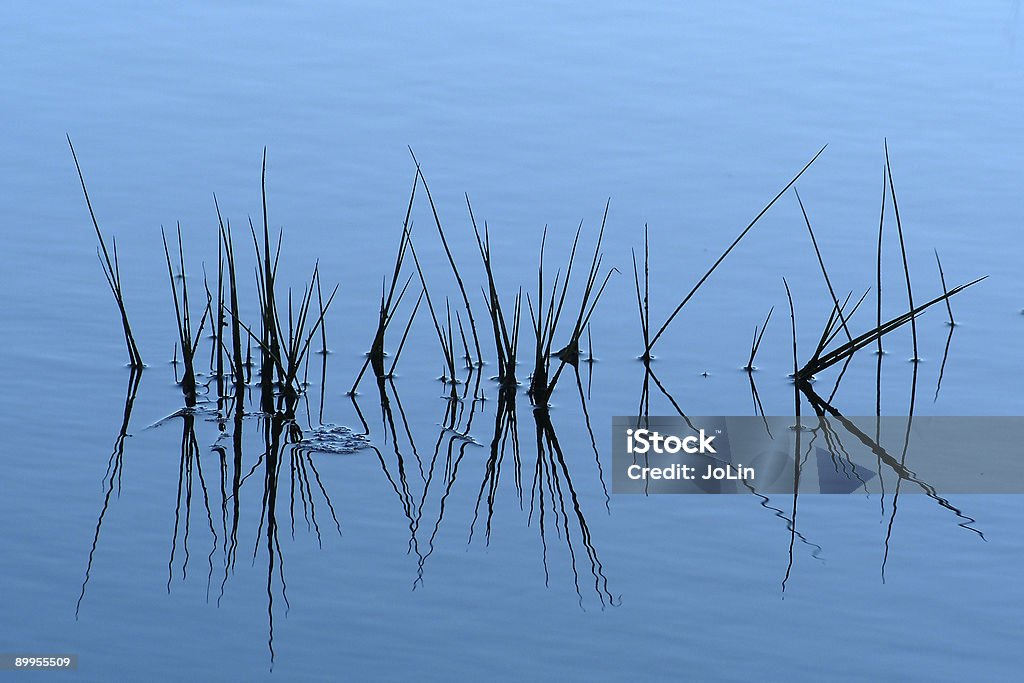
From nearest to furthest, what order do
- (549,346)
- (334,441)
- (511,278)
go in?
(334,441) → (549,346) → (511,278)

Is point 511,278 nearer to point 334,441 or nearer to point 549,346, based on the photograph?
point 549,346

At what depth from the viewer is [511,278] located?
18.1 ft

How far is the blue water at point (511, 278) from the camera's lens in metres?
3.49

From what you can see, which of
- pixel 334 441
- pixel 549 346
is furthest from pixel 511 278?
pixel 334 441

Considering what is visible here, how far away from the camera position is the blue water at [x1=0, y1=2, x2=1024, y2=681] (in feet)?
Answer: 11.4

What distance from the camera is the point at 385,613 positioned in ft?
11.5

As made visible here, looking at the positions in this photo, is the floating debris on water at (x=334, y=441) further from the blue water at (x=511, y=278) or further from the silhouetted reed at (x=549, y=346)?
the silhouetted reed at (x=549, y=346)

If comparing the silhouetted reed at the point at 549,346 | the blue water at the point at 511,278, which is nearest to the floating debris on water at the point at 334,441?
the blue water at the point at 511,278

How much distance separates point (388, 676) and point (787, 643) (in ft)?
2.77

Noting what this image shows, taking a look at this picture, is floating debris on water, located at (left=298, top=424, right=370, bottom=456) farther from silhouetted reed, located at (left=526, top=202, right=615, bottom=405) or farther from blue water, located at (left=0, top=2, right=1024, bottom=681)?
silhouetted reed, located at (left=526, top=202, right=615, bottom=405)

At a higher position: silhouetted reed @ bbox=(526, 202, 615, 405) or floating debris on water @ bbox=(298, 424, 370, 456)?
silhouetted reed @ bbox=(526, 202, 615, 405)

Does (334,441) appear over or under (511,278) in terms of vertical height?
under

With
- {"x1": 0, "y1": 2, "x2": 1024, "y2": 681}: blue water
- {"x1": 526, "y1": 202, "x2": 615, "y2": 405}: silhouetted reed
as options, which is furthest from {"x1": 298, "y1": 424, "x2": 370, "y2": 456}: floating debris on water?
{"x1": 526, "y1": 202, "x2": 615, "y2": 405}: silhouetted reed

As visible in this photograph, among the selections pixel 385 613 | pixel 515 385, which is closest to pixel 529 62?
pixel 515 385
